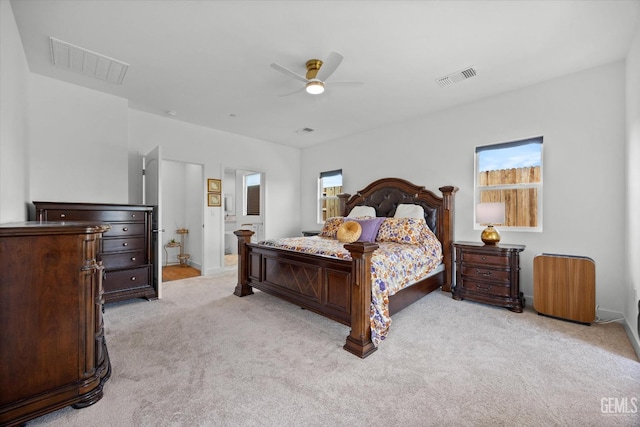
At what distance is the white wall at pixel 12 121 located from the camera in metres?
2.03

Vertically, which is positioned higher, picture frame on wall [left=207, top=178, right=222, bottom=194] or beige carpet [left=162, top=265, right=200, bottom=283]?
picture frame on wall [left=207, top=178, right=222, bottom=194]

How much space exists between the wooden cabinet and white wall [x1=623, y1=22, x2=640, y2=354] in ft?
13.1

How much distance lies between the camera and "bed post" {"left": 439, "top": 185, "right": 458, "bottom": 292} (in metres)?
3.95

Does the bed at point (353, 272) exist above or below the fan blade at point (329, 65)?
below

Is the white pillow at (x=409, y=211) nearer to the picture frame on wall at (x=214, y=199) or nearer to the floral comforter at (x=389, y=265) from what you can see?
the floral comforter at (x=389, y=265)

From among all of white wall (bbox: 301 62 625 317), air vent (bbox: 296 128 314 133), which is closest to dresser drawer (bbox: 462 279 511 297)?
white wall (bbox: 301 62 625 317)

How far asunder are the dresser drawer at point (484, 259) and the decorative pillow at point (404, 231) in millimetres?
548

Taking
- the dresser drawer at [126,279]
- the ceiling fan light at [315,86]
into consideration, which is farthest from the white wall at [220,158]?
the ceiling fan light at [315,86]

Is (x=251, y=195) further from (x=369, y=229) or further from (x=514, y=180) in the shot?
(x=514, y=180)

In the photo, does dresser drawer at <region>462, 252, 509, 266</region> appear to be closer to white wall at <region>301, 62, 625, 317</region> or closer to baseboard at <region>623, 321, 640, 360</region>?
white wall at <region>301, 62, 625, 317</region>

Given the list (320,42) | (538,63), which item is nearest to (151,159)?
(320,42)

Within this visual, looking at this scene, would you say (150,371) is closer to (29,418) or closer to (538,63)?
(29,418)

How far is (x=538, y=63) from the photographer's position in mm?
2943

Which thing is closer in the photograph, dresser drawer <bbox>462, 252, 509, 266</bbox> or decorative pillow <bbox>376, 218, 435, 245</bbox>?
dresser drawer <bbox>462, 252, 509, 266</bbox>
